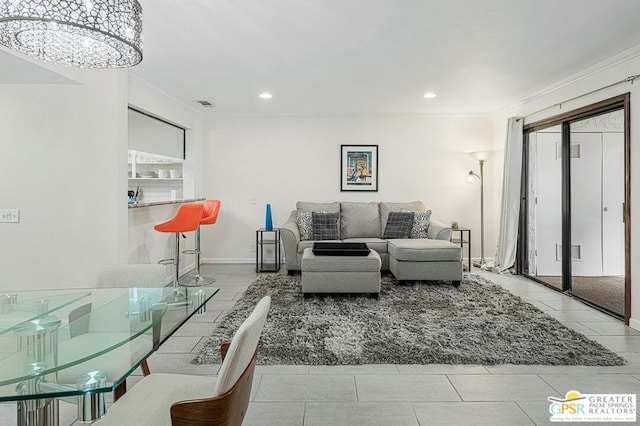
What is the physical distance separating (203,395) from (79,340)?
0.54m

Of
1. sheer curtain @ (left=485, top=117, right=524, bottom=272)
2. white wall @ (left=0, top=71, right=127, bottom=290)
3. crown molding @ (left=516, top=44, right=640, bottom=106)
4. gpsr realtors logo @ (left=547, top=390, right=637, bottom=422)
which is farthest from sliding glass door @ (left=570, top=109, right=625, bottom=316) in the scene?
white wall @ (left=0, top=71, right=127, bottom=290)

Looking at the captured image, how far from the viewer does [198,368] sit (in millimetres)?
2760

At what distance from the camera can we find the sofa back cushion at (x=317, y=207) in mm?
6234

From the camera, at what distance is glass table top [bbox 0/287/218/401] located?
1.25m

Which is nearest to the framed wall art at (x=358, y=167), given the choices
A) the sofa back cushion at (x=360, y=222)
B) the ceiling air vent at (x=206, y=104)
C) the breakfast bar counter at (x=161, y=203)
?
the sofa back cushion at (x=360, y=222)

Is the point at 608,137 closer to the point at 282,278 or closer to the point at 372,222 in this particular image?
the point at 372,222

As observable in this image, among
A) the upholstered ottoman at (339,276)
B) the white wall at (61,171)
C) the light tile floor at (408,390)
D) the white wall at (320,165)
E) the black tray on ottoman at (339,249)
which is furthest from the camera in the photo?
the white wall at (320,165)

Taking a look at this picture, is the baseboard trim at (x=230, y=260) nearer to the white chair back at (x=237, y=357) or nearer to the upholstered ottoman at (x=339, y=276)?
the upholstered ottoman at (x=339, y=276)

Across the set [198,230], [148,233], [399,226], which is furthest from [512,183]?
[148,233]

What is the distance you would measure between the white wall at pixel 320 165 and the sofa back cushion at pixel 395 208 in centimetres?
36

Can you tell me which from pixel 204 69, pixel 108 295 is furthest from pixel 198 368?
pixel 204 69

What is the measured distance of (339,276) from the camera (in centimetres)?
442

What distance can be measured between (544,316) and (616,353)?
82 centimetres

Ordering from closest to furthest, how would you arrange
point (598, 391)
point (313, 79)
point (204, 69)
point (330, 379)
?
point (598, 391), point (330, 379), point (204, 69), point (313, 79)
